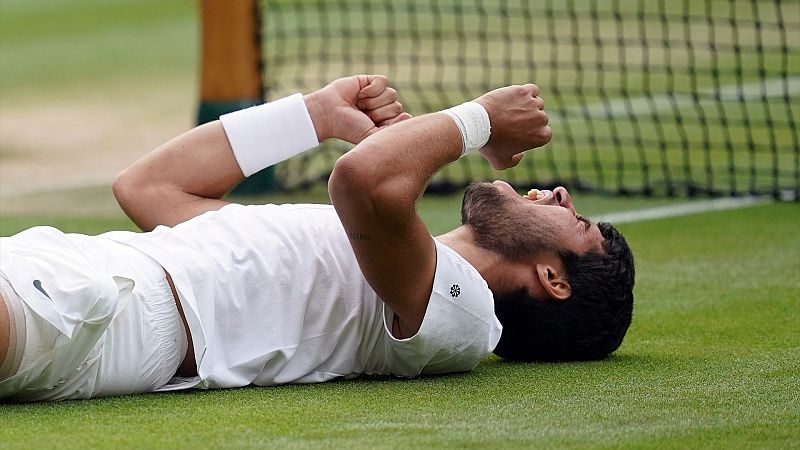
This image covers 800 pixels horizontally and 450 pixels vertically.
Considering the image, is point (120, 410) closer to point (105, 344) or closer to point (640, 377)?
point (105, 344)

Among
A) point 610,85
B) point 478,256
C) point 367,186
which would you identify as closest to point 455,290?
point 478,256

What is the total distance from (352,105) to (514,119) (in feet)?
1.94

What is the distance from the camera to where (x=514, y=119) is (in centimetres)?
347

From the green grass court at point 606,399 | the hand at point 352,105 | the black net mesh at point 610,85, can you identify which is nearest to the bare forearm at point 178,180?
the hand at point 352,105

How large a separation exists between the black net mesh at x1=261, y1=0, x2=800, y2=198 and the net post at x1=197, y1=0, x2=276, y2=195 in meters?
0.36

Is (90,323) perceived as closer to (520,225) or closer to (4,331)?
(4,331)

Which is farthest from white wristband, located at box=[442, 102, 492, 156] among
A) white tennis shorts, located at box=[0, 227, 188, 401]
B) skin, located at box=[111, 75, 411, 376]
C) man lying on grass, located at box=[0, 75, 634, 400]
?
white tennis shorts, located at box=[0, 227, 188, 401]

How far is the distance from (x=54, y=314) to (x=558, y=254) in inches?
48.8

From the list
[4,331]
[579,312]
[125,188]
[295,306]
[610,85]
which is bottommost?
[610,85]

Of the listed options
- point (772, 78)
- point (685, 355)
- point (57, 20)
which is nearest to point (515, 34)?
point (772, 78)

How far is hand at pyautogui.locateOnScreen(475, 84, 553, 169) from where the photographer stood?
11.3 feet

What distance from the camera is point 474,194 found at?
3.58m

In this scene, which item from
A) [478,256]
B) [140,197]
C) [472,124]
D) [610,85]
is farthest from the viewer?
[610,85]

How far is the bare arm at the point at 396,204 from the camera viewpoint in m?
3.10
